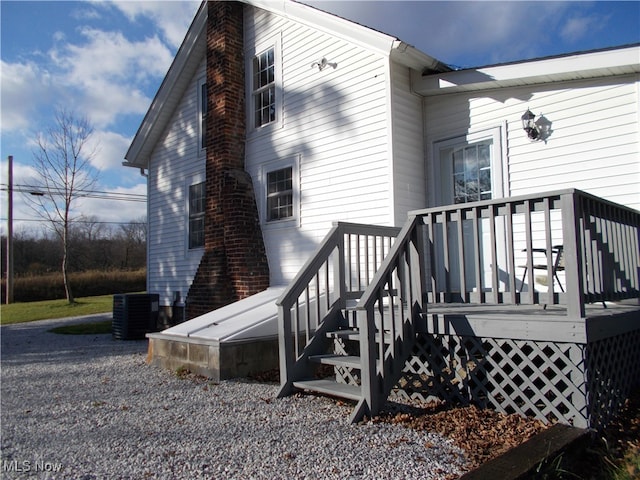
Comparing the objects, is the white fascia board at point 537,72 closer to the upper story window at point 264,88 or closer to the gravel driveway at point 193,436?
the upper story window at point 264,88

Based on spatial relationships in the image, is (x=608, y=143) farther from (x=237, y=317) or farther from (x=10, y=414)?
(x=10, y=414)

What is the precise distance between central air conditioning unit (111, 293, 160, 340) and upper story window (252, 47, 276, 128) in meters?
4.22

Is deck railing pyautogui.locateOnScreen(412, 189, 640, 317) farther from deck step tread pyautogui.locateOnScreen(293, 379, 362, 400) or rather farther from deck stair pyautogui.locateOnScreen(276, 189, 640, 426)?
deck step tread pyautogui.locateOnScreen(293, 379, 362, 400)

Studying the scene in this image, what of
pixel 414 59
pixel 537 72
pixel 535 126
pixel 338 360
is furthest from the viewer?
pixel 414 59

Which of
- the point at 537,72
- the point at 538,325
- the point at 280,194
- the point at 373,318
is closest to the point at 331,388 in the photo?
the point at 373,318

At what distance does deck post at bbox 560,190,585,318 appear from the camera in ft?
12.1

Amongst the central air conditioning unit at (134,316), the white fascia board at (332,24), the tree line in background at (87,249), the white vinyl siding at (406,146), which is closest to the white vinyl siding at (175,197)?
the central air conditioning unit at (134,316)

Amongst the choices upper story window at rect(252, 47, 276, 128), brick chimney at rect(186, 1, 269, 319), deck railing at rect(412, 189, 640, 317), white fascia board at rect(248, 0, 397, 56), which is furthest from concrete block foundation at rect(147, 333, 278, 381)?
upper story window at rect(252, 47, 276, 128)

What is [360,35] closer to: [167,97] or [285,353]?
[285,353]

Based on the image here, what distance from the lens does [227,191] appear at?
9148mm

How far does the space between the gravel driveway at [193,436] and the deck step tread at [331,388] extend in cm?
15

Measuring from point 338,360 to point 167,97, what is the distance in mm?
8821

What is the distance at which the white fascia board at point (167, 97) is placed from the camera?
10523 millimetres

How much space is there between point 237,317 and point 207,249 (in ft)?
9.94
